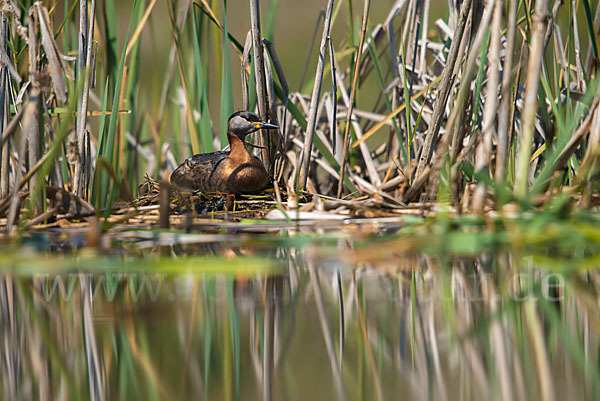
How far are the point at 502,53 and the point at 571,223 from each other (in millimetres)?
1651

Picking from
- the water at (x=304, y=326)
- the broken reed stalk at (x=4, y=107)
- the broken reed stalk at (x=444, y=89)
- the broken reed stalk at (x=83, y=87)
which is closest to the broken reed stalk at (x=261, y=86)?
the broken reed stalk at (x=83, y=87)

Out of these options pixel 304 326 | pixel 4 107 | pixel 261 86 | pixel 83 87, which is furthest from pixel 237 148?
pixel 304 326

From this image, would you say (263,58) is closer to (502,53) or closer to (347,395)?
(502,53)

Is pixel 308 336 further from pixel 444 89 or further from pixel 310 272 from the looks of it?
pixel 444 89

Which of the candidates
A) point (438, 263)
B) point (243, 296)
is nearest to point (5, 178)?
point (243, 296)

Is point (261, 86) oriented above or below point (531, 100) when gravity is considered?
above

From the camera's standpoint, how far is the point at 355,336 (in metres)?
1.19

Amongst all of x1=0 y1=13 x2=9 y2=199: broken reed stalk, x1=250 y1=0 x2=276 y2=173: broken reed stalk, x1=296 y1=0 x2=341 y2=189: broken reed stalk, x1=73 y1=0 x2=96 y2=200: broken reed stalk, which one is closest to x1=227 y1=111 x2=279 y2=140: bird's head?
x1=250 y1=0 x2=276 y2=173: broken reed stalk

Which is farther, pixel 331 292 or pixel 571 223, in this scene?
pixel 571 223

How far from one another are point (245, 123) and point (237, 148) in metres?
0.20

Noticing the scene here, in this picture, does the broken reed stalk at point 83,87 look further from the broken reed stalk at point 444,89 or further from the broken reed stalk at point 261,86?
→ the broken reed stalk at point 444,89

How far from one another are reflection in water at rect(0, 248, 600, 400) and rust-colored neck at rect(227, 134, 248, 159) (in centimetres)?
183

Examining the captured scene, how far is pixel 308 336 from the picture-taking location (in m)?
1.18

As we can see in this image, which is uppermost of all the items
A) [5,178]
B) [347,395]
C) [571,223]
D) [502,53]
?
[502,53]
